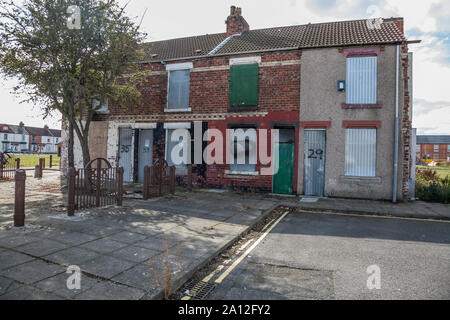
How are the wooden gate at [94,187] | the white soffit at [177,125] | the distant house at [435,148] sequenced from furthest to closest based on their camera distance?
the distant house at [435,148]
the white soffit at [177,125]
the wooden gate at [94,187]

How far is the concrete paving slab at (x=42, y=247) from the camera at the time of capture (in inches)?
187

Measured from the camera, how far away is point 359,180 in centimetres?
1219

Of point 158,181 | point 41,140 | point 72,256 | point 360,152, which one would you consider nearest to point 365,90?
point 360,152

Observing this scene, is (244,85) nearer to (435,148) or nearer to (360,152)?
(360,152)

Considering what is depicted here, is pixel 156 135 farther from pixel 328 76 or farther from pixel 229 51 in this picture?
pixel 328 76

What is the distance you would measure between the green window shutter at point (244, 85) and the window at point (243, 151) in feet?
4.46

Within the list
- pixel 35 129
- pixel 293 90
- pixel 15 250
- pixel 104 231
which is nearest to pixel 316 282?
pixel 104 231

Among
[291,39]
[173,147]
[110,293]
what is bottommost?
[110,293]

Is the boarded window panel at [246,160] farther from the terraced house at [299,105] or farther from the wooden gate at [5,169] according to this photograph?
the wooden gate at [5,169]

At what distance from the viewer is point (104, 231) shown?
621cm

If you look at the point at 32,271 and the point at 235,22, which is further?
the point at 235,22

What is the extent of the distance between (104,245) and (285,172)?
A: 940cm

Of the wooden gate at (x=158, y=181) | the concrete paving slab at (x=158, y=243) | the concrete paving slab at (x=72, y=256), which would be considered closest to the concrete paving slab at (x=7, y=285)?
the concrete paving slab at (x=72, y=256)

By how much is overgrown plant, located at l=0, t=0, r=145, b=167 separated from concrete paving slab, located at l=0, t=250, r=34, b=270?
7.66 meters
